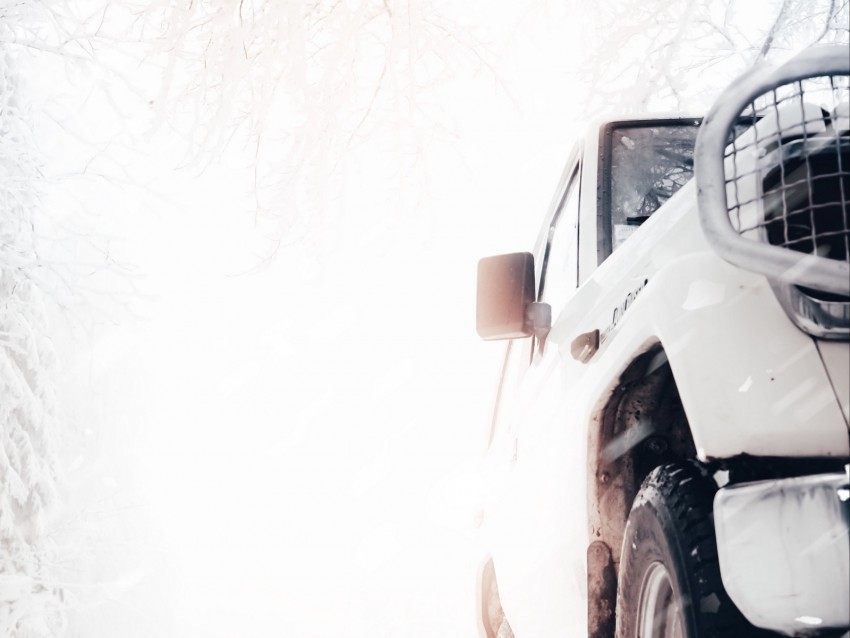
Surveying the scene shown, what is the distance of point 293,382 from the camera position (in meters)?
39.6

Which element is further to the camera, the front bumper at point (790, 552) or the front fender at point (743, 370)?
the front fender at point (743, 370)

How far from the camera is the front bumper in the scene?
35.3 inches

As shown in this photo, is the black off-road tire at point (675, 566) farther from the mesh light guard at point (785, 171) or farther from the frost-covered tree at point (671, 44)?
the frost-covered tree at point (671, 44)


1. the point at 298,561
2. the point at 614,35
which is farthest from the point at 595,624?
the point at 298,561

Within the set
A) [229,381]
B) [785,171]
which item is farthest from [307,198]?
[229,381]

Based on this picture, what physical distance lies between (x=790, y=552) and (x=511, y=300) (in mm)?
1272

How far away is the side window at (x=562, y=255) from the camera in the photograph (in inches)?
89.7

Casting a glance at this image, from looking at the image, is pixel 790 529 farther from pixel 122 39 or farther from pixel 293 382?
pixel 293 382

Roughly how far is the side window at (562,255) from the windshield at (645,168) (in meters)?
0.17

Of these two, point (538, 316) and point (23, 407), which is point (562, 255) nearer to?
point (538, 316)

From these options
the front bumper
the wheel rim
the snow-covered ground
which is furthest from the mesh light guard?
the snow-covered ground

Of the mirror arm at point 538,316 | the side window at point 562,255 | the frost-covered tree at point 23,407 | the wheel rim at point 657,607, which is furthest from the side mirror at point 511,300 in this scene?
the frost-covered tree at point 23,407

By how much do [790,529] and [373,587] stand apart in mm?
9157

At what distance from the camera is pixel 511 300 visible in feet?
6.98
